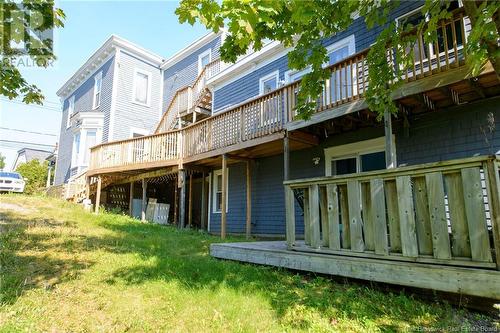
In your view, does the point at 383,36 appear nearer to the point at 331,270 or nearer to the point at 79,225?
the point at 331,270

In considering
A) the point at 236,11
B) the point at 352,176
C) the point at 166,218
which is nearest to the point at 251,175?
the point at 166,218

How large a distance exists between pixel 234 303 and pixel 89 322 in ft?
4.82

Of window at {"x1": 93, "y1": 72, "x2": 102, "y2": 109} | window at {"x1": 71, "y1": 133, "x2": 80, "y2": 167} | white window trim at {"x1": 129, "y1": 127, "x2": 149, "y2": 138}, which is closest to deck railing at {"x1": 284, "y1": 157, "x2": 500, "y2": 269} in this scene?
white window trim at {"x1": 129, "y1": 127, "x2": 149, "y2": 138}

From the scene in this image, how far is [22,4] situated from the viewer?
4973 millimetres

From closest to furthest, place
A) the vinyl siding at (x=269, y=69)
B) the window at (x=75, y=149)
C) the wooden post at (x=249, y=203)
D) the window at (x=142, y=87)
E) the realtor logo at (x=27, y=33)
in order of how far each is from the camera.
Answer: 1. the realtor logo at (x=27, y=33)
2. the vinyl siding at (x=269, y=69)
3. the wooden post at (x=249, y=203)
4. the window at (x=142, y=87)
5. the window at (x=75, y=149)

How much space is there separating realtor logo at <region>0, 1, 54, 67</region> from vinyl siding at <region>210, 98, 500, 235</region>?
678 centimetres

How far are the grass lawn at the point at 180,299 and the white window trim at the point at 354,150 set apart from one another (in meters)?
4.50

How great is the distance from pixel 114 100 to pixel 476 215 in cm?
1837

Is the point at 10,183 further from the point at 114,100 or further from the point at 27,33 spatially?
the point at 27,33

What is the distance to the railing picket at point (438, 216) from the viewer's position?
3230 mm

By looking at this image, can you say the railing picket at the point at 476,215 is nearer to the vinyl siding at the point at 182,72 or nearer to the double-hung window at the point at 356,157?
the double-hung window at the point at 356,157

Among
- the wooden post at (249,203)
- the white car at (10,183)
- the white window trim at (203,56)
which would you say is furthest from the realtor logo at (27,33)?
the white car at (10,183)

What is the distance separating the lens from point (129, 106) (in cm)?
1880

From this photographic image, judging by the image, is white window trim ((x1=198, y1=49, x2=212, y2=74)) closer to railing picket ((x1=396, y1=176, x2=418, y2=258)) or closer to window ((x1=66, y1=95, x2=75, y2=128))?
window ((x1=66, y1=95, x2=75, y2=128))
